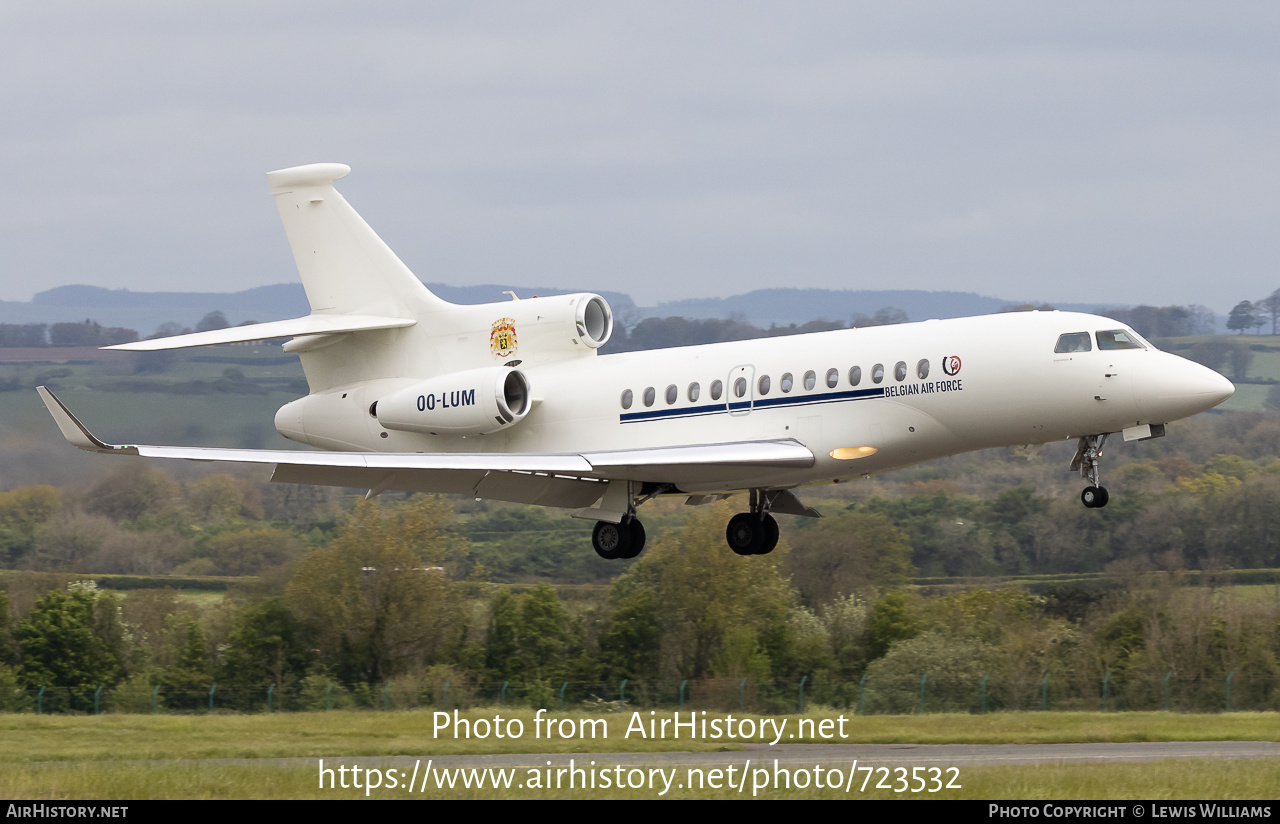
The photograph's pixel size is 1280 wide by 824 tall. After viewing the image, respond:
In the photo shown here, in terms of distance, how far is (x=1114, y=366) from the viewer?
23.2 meters

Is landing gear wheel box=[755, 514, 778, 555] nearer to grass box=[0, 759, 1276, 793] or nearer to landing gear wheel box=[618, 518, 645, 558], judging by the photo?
landing gear wheel box=[618, 518, 645, 558]

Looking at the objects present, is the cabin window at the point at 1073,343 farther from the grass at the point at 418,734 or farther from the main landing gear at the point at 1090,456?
the grass at the point at 418,734

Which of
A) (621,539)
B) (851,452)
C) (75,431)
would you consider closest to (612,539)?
(621,539)

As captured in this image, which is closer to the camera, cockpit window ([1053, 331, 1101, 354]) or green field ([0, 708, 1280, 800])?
green field ([0, 708, 1280, 800])

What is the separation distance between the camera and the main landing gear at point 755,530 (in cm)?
2742

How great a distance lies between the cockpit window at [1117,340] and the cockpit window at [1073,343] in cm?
21

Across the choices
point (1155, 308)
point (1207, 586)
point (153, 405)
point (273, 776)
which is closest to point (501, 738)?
point (273, 776)

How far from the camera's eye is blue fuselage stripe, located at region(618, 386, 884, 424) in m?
24.5

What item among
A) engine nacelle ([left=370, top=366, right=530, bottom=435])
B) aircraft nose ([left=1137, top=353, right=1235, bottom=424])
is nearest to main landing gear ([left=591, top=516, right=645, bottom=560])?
engine nacelle ([left=370, top=366, right=530, bottom=435])

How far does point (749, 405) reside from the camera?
993 inches

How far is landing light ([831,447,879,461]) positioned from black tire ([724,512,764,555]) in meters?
3.32

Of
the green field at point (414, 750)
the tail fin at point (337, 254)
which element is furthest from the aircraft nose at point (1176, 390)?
the tail fin at point (337, 254)
